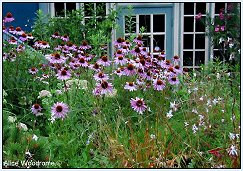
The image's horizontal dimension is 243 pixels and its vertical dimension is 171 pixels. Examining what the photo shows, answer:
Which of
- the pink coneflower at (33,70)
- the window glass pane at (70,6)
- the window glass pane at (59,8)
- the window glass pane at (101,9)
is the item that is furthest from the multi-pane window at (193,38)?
the pink coneflower at (33,70)

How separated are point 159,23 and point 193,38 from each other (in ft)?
1.91

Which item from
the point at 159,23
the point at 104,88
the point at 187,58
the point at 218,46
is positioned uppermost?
the point at 159,23

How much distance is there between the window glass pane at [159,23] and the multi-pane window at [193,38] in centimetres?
35

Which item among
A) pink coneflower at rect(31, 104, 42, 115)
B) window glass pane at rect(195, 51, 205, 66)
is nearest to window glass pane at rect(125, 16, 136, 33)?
window glass pane at rect(195, 51, 205, 66)

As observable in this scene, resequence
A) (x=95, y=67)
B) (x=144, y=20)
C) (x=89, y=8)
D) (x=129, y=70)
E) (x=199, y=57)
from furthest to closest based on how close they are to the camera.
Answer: (x=89, y=8)
(x=199, y=57)
(x=144, y=20)
(x=95, y=67)
(x=129, y=70)

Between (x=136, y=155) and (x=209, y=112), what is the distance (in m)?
1.03

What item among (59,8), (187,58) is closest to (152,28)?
(187,58)

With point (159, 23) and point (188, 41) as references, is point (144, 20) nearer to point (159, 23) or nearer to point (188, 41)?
point (159, 23)

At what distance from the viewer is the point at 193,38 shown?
7219 millimetres

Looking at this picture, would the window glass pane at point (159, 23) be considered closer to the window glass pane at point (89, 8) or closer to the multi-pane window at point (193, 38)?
the multi-pane window at point (193, 38)

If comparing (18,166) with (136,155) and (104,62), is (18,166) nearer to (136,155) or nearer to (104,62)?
(136,155)

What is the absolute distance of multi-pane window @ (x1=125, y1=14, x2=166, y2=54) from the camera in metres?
6.41

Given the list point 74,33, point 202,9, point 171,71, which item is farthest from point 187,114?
point 202,9

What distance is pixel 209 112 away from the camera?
11.9 ft
